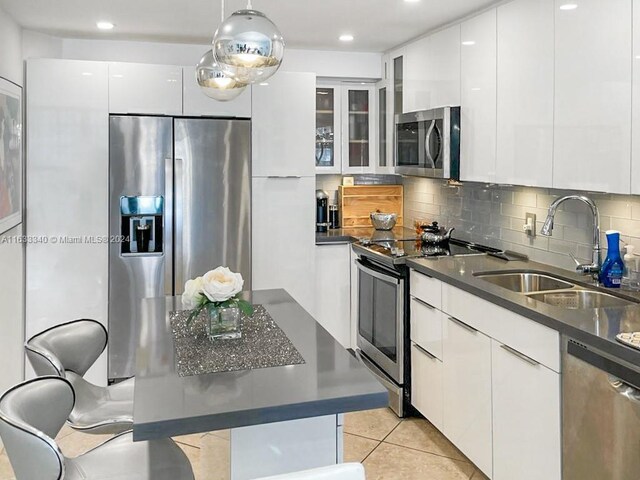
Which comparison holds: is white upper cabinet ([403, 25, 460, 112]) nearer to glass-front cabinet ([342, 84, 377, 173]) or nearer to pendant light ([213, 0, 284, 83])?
glass-front cabinet ([342, 84, 377, 173])

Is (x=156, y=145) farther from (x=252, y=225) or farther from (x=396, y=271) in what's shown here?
(x=396, y=271)

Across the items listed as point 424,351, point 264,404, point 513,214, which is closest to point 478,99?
point 513,214

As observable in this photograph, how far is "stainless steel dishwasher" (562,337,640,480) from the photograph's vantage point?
6.10ft

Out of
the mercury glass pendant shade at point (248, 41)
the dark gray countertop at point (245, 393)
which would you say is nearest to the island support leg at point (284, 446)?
the dark gray countertop at point (245, 393)

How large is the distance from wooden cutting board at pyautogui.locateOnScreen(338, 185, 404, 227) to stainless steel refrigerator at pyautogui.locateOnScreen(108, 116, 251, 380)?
116cm

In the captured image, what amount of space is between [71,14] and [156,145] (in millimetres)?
936

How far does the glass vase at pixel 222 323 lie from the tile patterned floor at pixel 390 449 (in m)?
1.03

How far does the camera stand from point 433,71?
3.90 m

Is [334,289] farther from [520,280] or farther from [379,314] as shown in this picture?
[520,280]

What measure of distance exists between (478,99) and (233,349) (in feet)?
7.10

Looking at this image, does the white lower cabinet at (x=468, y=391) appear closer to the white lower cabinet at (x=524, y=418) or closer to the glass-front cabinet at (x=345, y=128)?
the white lower cabinet at (x=524, y=418)

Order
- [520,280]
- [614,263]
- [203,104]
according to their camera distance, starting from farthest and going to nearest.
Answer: [203,104], [520,280], [614,263]

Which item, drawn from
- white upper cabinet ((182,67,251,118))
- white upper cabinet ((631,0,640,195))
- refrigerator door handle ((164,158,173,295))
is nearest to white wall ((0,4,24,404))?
refrigerator door handle ((164,158,173,295))

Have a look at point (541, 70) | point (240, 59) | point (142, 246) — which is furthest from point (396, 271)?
point (240, 59)
